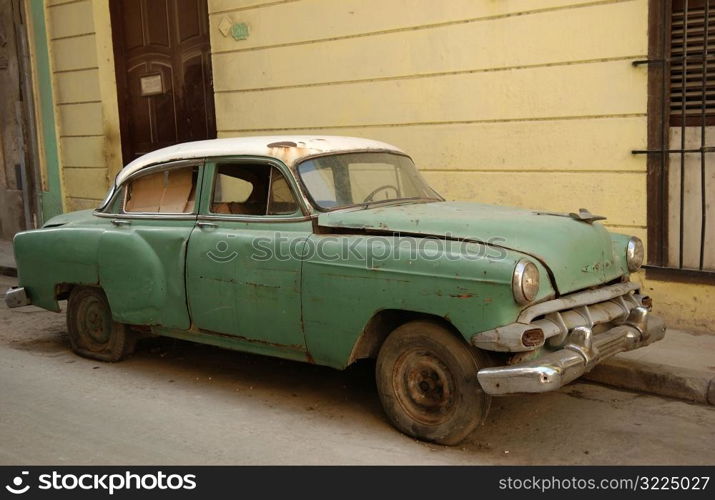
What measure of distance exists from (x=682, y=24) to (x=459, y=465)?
422cm

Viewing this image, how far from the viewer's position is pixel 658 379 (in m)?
5.13

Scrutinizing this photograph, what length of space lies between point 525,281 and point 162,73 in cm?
813

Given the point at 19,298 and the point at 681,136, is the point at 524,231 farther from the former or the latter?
the point at 19,298

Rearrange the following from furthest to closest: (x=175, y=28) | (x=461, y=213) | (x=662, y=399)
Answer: (x=175, y=28) → (x=662, y=399) → (x=461, y=213)

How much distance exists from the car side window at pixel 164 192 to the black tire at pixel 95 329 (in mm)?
783

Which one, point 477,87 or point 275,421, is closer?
point 275,421

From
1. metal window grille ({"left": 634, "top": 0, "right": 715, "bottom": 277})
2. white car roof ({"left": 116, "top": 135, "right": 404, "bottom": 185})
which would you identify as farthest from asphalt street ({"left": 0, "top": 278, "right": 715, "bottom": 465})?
metal window grille ({"left": 634, "top": 0, "right": 715, "bottom": 277})

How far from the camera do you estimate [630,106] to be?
21.3ft

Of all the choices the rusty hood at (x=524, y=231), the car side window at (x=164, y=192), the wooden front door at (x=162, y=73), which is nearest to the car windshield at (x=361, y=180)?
the rusty hood at (x=524, y=231)

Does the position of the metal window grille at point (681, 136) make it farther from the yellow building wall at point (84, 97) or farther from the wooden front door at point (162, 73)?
the yellow building wall at point (84, 97)
